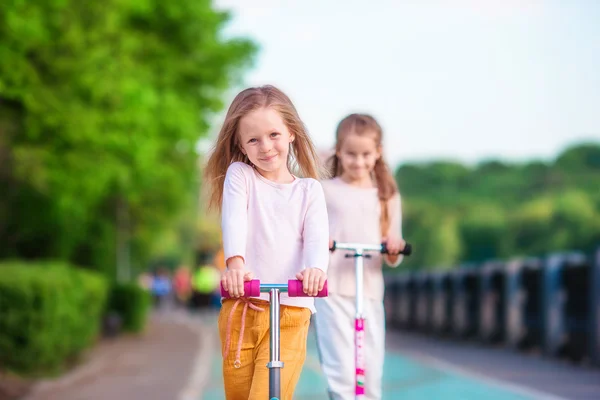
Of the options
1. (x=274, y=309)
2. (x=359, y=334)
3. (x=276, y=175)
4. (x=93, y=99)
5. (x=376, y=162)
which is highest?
(x=93, y=99)

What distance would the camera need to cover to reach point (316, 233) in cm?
433

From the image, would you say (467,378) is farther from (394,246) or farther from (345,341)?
(394,246)

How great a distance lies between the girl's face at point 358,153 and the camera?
6078 mm

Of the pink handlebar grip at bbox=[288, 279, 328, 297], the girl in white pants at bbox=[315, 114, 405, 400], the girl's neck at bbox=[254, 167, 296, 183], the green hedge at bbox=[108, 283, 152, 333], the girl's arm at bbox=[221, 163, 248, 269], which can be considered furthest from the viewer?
the green hedge at bbox=[108, 283, 152, 333]

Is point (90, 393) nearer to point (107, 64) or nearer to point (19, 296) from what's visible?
point (19, 296)

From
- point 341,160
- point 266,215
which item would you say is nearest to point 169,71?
point 341,160

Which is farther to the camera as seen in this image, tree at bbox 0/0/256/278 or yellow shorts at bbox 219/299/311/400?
tree at bbox 0/0/256/278

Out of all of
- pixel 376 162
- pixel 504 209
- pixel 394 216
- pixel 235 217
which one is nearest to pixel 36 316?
pixel 376 162

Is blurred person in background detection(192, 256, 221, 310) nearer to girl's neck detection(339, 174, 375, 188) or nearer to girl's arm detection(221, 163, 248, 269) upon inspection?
girl's neck detection(339, 174, 375, 188)

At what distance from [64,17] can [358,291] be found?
9.39 metres

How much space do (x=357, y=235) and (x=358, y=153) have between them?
46 cm

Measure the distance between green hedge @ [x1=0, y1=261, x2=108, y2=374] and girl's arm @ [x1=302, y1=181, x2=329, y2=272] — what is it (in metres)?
8.10

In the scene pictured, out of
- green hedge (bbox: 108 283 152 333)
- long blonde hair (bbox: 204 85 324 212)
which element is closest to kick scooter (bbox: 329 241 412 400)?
long blonde hair (bbox: 204 85 324 212)

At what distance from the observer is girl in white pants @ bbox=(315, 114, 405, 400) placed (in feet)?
19.5
